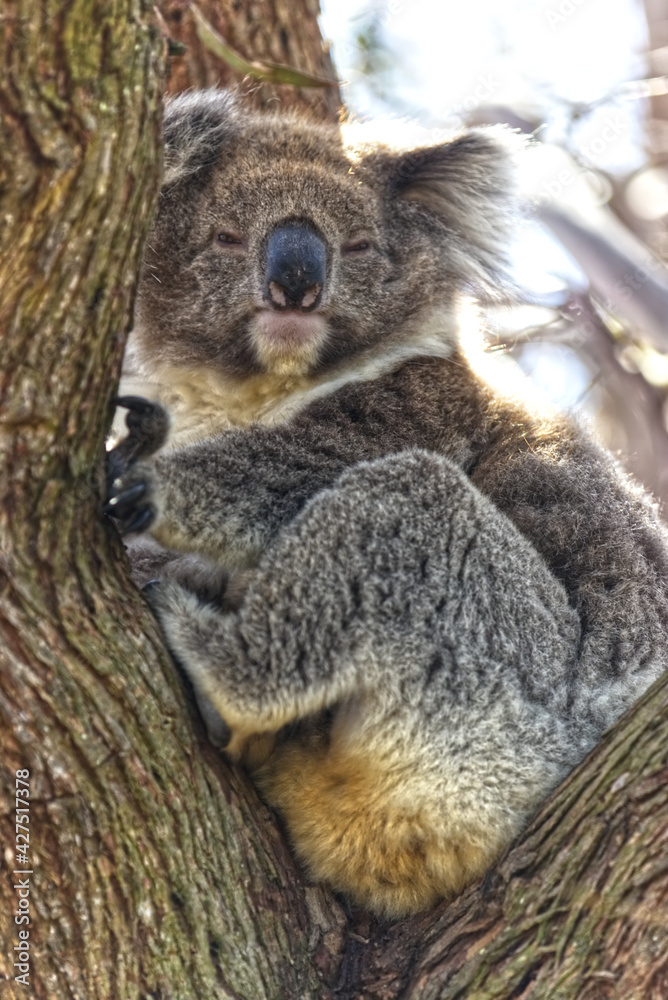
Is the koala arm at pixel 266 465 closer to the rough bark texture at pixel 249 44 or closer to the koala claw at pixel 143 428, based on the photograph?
the koala claw at pixel 143 428

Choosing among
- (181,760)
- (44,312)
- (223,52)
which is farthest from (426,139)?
(181,760)

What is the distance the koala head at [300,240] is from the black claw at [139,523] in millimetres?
1094

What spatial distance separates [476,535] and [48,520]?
58.4 inches

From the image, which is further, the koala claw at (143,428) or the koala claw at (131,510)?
the koala claw at (143,428)

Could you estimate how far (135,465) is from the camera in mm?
3178

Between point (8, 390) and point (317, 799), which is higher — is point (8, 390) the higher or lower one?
the higher one

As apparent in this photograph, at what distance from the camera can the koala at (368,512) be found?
317 cm

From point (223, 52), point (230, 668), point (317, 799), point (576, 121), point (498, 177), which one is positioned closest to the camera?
point (223, 52)

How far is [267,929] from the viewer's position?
284 cm

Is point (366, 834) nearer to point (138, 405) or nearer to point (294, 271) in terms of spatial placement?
point (138, 405)

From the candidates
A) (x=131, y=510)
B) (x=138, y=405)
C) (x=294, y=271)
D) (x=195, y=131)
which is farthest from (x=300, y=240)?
(x=131, y=510)

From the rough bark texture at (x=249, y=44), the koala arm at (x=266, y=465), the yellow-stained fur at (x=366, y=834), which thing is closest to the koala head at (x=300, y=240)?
the koala arm at (x=266, y=465)

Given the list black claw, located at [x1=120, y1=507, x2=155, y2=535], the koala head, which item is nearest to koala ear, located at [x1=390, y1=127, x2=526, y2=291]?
the koala head

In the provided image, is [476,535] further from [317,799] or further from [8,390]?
[8,390]
